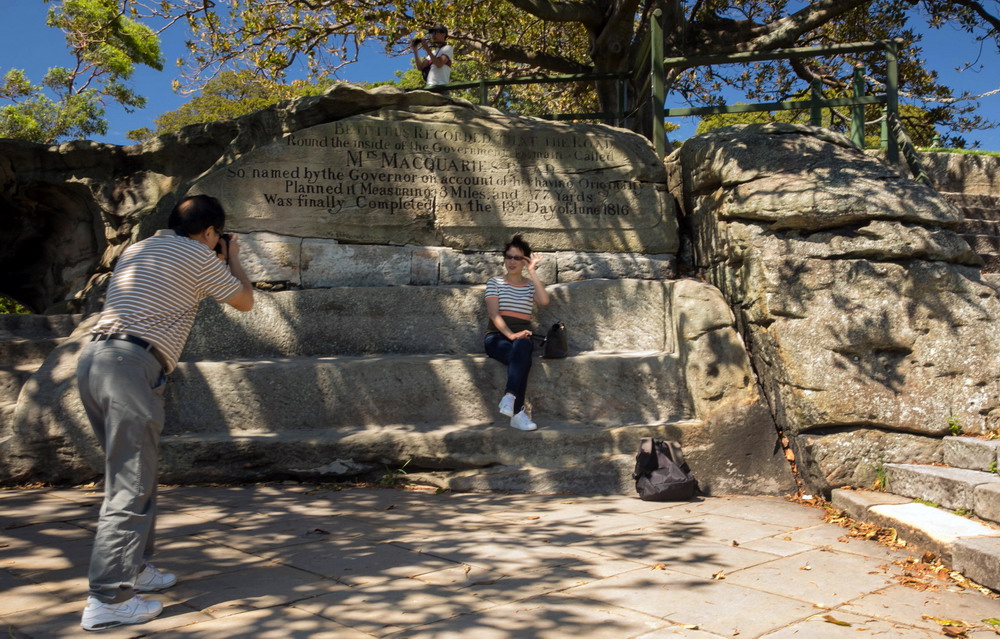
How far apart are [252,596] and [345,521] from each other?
129 cm

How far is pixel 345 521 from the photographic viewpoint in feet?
14.3

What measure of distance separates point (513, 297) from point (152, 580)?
3.45 m

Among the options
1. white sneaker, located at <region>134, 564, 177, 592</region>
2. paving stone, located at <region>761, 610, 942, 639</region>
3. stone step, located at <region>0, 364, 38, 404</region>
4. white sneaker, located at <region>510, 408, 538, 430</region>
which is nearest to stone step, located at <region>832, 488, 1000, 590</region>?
paving stone, located at <region>761, 610, 942, 639</region>

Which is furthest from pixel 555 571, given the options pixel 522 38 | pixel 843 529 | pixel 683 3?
pixel 522 38

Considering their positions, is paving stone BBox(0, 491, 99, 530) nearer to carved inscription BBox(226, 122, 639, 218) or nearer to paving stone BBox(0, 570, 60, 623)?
paving stone BBox(0, 570, 60, 623)

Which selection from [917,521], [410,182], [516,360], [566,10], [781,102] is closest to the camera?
[917,521]

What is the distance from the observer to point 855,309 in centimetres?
550

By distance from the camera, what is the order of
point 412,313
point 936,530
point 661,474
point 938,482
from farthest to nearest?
point 412,313 < point 661,474 < point 938,482 < point 936,530

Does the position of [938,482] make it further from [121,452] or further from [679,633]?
[121,452]

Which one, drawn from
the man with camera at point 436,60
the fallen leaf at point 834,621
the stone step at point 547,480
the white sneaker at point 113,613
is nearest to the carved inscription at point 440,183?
the man with camera at point 436,60

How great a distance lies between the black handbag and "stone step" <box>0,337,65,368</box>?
12.7ft

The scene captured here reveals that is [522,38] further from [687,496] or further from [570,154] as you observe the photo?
[687,496]

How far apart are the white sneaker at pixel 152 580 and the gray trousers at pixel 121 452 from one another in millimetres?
230

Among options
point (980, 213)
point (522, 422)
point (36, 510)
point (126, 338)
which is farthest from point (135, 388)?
point (980, 213)
